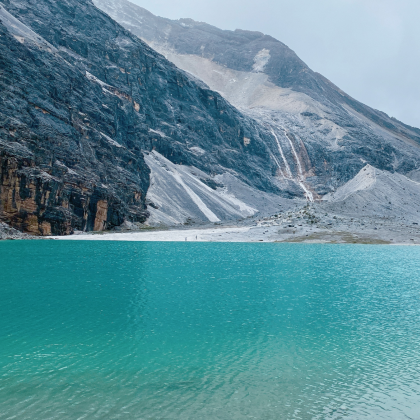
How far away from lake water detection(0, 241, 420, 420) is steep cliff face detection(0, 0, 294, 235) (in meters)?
42.4

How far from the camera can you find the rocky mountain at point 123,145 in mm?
77438

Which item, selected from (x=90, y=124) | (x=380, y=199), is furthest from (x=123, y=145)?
(x=380, y=199)

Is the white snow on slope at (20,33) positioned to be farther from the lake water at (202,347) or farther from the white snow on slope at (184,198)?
the lake water at (202,347)

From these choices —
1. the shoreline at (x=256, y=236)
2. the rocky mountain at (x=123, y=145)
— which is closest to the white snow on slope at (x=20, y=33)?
the rocky mountain at (x=123, y=145)

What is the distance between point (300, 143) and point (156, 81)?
80.5 meters

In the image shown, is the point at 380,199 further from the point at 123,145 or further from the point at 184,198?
the point at 123,145

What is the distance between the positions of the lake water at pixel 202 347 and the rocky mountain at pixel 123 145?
46004 mm

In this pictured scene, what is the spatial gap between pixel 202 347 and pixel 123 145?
341 feet

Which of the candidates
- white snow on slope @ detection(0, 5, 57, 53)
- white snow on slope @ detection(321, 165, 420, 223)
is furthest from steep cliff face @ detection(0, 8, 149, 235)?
white snow on slope @ detection(321, 165, 420, 223)

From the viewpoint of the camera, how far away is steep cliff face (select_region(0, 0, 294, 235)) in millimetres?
75250

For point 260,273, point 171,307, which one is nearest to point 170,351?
point 171,307

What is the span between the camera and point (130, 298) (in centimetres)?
2662

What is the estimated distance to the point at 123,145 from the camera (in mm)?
115500

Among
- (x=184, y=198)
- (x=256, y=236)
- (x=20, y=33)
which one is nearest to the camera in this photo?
(x=256, y=236)
